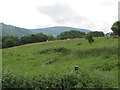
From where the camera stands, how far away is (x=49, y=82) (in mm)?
5742

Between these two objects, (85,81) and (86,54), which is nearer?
(85,81)

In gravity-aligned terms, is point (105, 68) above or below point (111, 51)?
below

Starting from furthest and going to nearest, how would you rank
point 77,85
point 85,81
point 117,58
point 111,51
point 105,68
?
point 111,51, point 117,58, point 105,68, point 85,81, point 77,85

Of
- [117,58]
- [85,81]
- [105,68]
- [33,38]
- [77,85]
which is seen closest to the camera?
[77,85]

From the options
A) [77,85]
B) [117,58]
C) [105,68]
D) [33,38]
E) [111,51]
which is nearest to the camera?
[77,85]

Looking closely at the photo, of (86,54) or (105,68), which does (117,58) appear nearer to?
(105,68)

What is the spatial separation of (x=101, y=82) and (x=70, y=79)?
1.29m

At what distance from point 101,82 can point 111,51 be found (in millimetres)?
11201

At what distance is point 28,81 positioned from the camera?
5.74 meters

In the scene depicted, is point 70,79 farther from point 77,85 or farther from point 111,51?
point 111,51

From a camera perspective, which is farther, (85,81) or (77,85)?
(85,81)

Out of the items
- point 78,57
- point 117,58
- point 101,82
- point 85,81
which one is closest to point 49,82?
point 85,81

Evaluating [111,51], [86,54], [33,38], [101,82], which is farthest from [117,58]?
[33,38]

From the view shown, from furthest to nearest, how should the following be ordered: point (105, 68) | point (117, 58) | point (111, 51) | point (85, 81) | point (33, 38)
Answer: point (33, 38) → point (111, 51) → point (117, 58) → point (105, 68) → point (85, 81)
